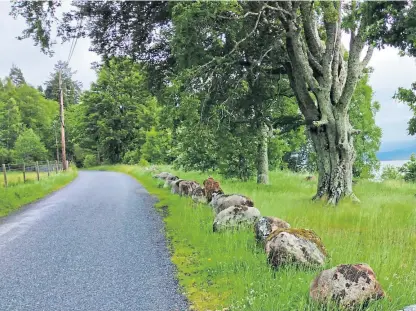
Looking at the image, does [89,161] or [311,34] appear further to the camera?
[89,161]

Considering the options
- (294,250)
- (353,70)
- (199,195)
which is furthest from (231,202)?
(353,70)

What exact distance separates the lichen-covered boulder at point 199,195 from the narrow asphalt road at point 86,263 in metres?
1.21

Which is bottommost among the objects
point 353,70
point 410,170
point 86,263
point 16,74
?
point 86,263

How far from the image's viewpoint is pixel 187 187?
12.1m

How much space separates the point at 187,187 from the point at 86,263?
603 centimetres

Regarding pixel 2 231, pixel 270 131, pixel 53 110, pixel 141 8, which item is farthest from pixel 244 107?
pixel 53 110

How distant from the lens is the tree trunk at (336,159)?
35.8ft

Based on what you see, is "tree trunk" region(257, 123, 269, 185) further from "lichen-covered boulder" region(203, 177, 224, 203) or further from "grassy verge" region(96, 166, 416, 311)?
"grassy verge" region(96, 166, 416, 311)

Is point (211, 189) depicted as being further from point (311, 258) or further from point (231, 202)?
point (311, 258)

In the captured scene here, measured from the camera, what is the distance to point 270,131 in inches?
602

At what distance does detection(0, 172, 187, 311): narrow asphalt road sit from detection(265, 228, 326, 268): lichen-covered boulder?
1363 millimetres

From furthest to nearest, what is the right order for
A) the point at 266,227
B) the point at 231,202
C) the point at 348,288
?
the point at 231,202 < the point at 266,227 < the point at 348,288

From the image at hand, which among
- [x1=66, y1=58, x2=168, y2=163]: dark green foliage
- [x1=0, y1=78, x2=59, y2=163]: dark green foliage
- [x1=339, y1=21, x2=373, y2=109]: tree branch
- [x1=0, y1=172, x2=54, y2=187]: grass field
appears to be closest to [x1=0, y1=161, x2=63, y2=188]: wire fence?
[x1=0, y1=172, x2=54, y2=187]: grass field

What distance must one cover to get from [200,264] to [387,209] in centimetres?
546
